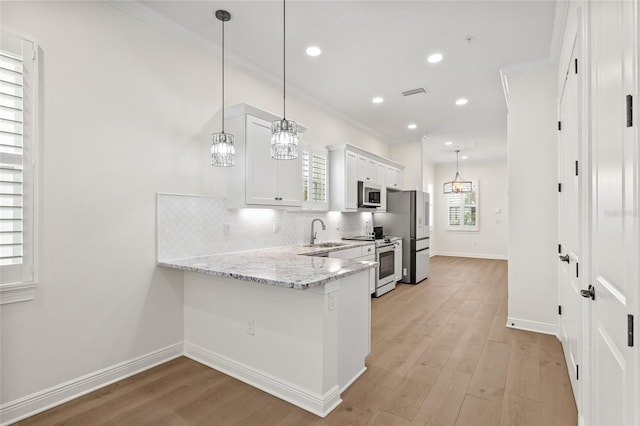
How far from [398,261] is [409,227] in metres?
0.70

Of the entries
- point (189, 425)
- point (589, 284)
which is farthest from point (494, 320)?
point (189, 425)

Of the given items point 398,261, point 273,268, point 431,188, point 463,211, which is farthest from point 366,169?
point 463,211

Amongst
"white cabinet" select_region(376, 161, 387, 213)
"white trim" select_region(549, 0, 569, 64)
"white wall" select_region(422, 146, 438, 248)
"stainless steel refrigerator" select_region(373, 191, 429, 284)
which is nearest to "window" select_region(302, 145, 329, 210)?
"white cabinet" select_region(376, 161, 387, 213)

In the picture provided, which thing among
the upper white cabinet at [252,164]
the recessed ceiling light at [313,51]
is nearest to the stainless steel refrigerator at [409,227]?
the upper white cabinet at [252,164]

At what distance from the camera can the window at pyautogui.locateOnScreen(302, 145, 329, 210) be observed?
435 centimetres

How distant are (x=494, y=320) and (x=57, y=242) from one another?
449 cm

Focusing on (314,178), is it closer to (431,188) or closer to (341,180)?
(341,180)

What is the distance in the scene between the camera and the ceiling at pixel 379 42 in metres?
2.68

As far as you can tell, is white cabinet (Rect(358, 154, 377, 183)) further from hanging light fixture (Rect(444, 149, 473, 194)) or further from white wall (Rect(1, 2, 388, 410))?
hanging light fixture (Rect(444, 149, 473, 194))

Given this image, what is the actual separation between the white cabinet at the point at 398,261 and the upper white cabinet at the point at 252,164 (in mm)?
3035

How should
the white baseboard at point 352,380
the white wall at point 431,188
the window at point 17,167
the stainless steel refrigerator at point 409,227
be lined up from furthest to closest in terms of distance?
the white wall at point 431,188, the stainless steel refrigerator at point 409,227, the white baseboard at point 352,380, the window at point 17,167

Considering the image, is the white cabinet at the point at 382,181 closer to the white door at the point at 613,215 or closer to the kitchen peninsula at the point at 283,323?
the kitchen peninsula at the point at 283,323

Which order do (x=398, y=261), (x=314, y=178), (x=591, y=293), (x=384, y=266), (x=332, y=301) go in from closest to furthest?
(x=591, y=293), (x=332, y=301), (x=314, y=178), (x=384, y=266), (x=398, y=261)

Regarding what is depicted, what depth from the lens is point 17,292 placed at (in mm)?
2025
